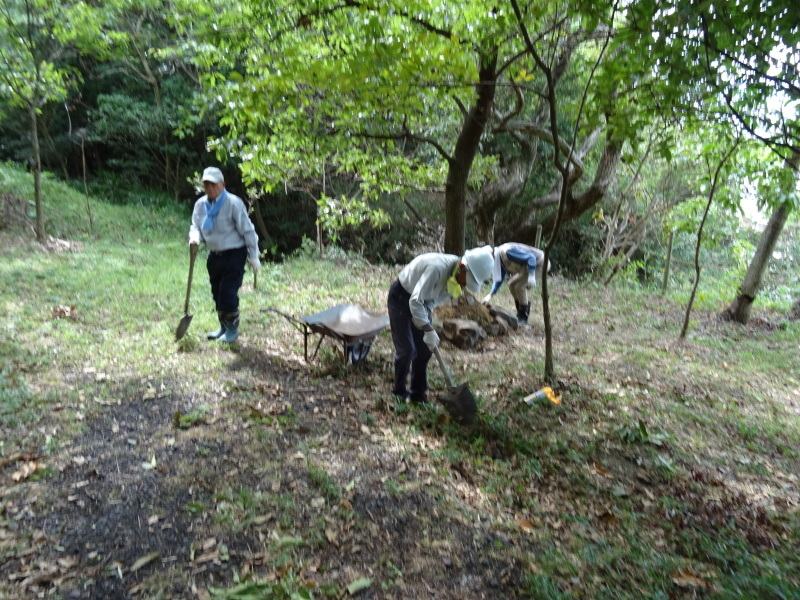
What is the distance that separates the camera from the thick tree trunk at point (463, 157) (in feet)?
20.2

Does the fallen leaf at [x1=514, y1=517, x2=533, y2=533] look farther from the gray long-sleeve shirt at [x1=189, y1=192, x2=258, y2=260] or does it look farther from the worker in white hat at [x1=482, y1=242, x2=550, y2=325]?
the worker in white hat at [x1=482, y1=242, x2=550, y2=325]

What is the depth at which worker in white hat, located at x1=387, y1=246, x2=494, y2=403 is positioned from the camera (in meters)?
4.08

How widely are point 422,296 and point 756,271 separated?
7658 mm

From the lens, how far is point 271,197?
16891mm

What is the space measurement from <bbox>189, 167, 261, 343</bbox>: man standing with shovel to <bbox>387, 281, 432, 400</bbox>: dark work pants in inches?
71.4

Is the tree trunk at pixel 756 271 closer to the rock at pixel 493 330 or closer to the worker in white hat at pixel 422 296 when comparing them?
the rock at pixel 493 330

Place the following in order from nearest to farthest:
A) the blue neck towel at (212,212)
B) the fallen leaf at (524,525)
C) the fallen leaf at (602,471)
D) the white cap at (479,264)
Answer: the fallen leaf at (524,525) < the fallen leaf at (602,471) < the white cap at (479,264) < the blue neck towel at (212,212)

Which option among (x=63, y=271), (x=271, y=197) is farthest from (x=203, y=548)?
(x=271, y=197)

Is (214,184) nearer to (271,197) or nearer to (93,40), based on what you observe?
(93,40)

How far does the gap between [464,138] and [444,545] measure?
5.12m

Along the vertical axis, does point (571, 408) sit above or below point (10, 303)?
above

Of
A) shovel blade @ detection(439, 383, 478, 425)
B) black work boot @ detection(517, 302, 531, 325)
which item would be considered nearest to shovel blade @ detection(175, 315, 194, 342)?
shovel blade @ detection(439, 383, 478, 425)

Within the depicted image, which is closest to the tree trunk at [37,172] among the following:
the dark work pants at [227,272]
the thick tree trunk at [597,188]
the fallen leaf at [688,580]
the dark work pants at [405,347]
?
the dark work pants at [227,272]

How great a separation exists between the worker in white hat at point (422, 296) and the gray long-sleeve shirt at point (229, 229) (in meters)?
1.84
